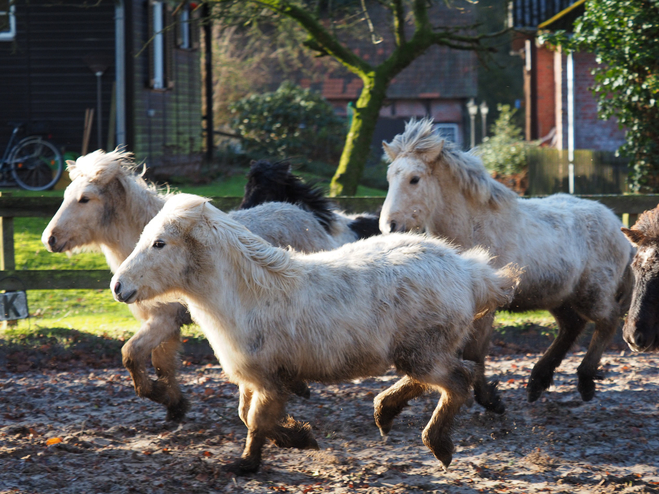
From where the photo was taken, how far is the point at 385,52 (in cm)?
3297

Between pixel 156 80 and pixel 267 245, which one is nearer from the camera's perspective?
pixel 267 245

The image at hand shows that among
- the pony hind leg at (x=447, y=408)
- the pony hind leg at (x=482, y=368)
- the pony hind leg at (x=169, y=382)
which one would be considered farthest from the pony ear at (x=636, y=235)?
the pony hind leg at (x=169, y=382)

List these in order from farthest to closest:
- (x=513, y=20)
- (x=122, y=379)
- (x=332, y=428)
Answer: (x=513, y=20), (x=122, y=379), (x=332, y=428)

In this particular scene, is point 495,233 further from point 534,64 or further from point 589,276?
point 534,64

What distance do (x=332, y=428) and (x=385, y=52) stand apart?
1162 inches

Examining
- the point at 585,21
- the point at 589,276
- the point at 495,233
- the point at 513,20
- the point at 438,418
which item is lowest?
the point at 438,418

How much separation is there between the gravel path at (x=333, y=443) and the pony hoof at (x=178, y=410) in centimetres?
8

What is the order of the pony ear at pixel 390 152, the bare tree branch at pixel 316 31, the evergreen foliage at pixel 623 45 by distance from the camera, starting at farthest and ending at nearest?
the bare tree branch at pixel 316 31, the evergreen foliage at pixel 623 45, the pony ear at pixel 390 152

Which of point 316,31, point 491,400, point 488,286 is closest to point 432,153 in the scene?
point 488,286

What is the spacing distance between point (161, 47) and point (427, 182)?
16.0 meters

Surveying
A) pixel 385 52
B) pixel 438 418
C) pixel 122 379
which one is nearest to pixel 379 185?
A: pixel 385 52

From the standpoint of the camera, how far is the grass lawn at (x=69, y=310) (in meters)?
7.88

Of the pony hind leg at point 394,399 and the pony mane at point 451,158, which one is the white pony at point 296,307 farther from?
the pony mane at point 451,158

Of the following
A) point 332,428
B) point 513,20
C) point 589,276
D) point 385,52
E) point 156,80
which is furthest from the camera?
point 385,52
